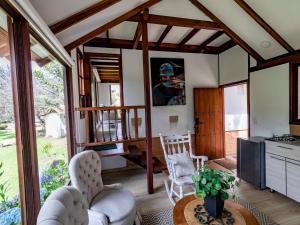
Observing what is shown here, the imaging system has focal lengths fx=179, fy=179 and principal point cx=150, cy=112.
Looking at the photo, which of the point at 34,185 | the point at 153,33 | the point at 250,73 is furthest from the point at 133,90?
the point at 34,185

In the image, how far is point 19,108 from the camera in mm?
1302

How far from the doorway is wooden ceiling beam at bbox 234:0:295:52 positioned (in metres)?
2.31

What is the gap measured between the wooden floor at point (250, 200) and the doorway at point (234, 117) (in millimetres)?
2172

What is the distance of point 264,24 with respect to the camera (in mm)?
3039

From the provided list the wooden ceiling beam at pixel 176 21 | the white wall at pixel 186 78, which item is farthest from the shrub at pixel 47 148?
the white wall at pixel 186 78

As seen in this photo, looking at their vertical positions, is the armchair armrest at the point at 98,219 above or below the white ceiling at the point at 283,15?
below

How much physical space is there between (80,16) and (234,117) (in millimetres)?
5132

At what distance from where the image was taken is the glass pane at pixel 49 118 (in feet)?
5.92

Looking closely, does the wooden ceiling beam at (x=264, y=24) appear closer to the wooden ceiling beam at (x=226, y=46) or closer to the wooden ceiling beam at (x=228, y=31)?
the wooden ceiling beam at (x=228, y=31)

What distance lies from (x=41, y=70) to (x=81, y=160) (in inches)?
43.5

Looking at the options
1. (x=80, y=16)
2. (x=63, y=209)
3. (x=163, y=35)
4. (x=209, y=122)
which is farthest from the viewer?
(x=209, y=122)

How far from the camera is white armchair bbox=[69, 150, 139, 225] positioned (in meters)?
1.87

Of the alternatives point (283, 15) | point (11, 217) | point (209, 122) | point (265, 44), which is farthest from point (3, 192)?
point (209, 122)

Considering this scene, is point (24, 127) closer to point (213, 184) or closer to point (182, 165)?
point (213, 184)
